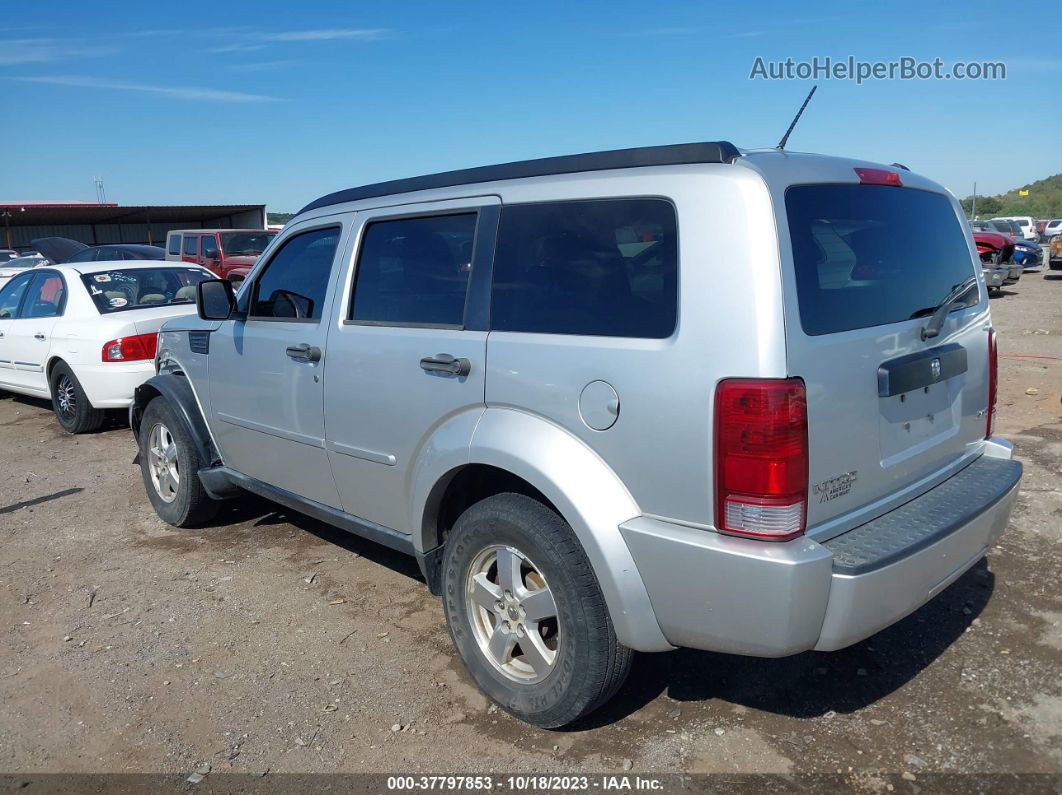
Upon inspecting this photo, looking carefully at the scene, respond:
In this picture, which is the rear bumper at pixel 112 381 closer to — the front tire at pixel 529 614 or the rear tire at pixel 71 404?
the rear tire at pixel 71 404

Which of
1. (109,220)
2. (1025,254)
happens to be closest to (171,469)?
(1025,254)

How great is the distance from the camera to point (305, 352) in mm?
4004

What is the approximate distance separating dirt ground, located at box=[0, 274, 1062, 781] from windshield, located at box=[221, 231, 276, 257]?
52.8ft

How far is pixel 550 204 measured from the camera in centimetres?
309

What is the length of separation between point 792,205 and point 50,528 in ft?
16.7

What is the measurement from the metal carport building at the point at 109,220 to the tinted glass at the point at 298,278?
37821 mm

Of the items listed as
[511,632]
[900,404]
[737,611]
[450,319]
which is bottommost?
[511,632]

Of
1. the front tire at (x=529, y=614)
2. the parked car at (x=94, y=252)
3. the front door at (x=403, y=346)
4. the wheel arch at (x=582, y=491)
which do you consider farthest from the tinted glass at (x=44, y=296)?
the parked car at (x=94, y=252)

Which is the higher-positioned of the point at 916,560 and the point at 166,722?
the point at 916,560

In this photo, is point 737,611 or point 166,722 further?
point 166,722

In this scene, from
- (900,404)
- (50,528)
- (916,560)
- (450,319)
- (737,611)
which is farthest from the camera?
(50,528)

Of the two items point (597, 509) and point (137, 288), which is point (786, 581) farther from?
point (137, 288)

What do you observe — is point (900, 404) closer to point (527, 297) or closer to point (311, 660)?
point (527, 297)

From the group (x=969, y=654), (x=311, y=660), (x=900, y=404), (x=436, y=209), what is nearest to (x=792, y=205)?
(x=900, y=404)
